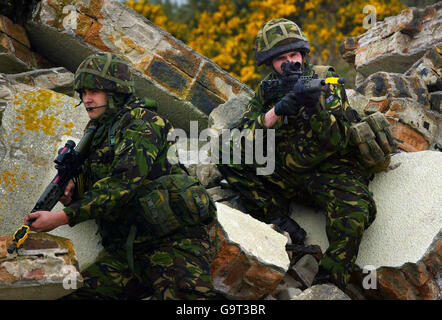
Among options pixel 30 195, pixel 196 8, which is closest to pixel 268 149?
pixel 30 195

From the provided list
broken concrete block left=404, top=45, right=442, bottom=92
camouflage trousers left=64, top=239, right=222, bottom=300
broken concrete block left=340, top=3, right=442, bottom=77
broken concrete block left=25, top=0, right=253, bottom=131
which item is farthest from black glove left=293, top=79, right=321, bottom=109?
broken concrete block left=340, top=3, right=442, bottom=77

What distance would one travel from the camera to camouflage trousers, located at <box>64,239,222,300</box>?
3264 millimetres

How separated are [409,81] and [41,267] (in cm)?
391

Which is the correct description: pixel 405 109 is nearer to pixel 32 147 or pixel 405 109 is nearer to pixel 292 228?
pixel 292 228

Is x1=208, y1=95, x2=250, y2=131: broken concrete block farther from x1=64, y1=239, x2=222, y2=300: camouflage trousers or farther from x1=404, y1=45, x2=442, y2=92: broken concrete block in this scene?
x1=64, y1=239, x2=222, y2=300: camouflage trousers

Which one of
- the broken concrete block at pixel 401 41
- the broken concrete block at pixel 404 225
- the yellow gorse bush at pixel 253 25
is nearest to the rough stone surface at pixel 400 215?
the broken concrete block at pixel 404 225

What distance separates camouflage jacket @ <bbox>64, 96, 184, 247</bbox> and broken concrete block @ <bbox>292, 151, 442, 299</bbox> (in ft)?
4.71

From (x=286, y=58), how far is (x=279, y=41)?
0.13 metres

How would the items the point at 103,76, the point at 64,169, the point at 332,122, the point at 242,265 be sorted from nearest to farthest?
the point at 103,76 < the point at 64,169 < the point at 242,265 < the point at 332,122

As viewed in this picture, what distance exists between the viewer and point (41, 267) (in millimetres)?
3217

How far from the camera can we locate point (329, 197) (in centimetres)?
419

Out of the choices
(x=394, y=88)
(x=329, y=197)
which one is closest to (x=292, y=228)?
(x=329, y=197)

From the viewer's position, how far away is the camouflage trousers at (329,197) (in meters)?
4.02
